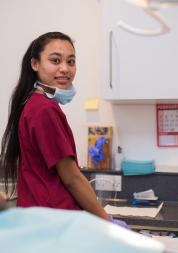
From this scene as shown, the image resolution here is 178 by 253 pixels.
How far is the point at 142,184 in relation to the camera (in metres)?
2.41

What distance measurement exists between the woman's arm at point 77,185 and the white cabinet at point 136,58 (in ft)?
2.72

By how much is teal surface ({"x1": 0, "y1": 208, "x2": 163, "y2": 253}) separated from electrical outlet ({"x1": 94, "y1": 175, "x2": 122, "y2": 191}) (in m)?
1.81

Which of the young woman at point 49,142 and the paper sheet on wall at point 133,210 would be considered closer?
the young woman at point 49,142

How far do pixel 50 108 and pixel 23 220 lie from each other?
0.79 metres

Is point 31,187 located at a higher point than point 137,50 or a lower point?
lower

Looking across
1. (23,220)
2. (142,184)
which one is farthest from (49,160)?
(142,184)

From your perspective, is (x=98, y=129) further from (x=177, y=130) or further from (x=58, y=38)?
(x=58, y=38)

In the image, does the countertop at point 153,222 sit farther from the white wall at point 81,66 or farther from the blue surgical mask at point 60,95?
the blue surgical mask at point 60,95

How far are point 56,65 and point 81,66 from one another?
102 centimetres

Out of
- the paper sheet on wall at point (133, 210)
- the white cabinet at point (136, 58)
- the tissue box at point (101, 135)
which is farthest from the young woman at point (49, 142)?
the tissue box at point (101, 135)

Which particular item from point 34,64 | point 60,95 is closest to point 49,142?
point 60,95

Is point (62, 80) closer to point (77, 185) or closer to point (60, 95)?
point (60, 95)

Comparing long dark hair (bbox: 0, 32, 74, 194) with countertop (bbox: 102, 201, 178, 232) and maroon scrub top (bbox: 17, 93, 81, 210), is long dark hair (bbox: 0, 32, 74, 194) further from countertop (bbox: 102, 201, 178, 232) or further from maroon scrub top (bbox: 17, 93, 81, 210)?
countertop (bbox: 102, 201, 178, 232)

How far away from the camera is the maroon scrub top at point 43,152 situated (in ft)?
4.57
